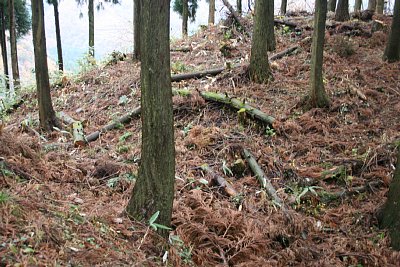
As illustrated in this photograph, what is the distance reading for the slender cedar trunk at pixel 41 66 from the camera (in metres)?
5.82

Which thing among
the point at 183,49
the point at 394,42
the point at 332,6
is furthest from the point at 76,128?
the point at 332,6

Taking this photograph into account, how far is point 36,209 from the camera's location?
10.6 ft

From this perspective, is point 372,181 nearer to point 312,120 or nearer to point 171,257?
point 312,120

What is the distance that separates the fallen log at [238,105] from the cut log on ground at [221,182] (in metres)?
1.68

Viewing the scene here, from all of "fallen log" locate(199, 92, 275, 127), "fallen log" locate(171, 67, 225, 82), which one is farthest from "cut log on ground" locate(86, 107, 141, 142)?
"fallen log" locate(171, 67, 225, 82)

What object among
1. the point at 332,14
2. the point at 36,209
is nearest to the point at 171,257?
the point at 36,209

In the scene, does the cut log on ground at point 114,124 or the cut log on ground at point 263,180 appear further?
the cut log on ground at point 114,124

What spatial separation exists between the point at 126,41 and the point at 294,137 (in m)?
8.39

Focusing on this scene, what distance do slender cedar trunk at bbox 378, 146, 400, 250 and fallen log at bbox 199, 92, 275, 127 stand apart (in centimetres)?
262

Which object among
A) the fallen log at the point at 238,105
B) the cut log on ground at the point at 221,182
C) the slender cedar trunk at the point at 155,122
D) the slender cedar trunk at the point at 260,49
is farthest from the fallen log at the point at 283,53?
the slender cedar trunk at the point at 155,122

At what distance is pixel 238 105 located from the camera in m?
6.79

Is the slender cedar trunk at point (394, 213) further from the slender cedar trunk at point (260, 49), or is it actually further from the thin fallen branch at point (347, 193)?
the slender cedar trunk at point (260, 49)

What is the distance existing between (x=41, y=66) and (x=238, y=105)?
3.59m

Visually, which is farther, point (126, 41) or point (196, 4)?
point (196, 4)
